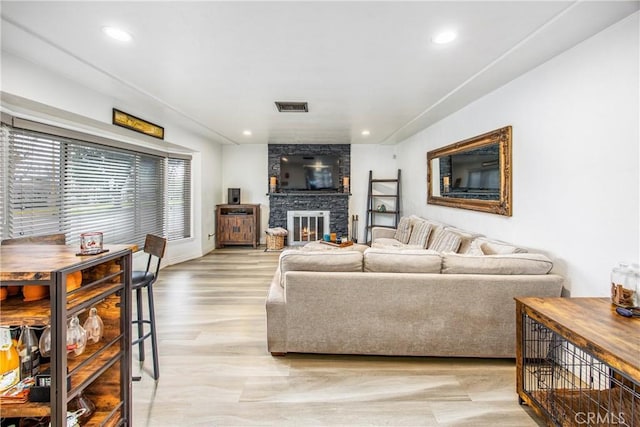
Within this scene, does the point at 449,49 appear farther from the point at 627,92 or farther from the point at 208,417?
the point at 208,417

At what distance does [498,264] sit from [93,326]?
2508 millimetres

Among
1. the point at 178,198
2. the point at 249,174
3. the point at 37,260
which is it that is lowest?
the point at 37,260

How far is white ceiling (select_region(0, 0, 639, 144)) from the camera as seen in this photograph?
180 centimetres

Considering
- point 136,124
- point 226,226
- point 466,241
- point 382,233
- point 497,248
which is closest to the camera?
point 497,248

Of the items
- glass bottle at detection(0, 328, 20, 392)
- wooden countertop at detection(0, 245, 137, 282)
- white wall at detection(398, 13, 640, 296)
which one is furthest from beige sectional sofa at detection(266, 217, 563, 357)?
glass bottle at detection(0, 328, 20, 392)

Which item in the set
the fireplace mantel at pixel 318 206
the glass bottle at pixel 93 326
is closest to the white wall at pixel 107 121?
the fireplace mantel at pixel 318 206

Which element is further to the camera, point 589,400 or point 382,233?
point 382,233

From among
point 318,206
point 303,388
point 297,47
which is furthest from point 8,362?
point 318,206

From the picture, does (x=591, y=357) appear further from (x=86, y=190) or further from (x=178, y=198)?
(x=178, y=198)

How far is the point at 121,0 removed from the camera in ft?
5.63

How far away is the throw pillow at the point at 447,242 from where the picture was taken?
11.1ft

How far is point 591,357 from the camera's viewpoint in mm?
1689

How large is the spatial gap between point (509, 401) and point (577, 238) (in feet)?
4.14

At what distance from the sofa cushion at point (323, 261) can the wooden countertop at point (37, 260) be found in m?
1.13
